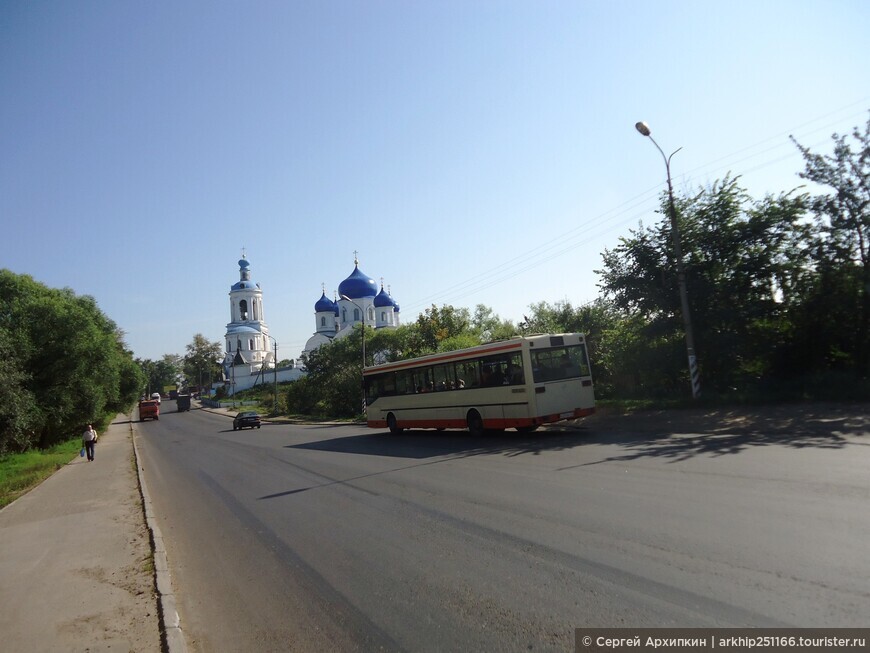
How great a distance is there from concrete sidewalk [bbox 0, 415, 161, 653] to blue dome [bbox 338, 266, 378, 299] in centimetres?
6871

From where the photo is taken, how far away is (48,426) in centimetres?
3139

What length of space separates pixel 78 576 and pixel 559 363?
12800 millimetres

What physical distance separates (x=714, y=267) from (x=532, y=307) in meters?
41.8

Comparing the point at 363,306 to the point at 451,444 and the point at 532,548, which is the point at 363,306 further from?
the point at 532,548

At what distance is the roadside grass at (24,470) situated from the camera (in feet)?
52.6

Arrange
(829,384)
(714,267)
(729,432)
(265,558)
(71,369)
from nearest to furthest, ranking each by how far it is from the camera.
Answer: (265,558), (729,432), (829,384), (714,267), (71,369)

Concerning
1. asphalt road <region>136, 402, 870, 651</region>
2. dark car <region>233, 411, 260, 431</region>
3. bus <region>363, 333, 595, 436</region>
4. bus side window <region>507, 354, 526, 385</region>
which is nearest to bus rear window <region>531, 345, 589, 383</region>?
bus <region>363, 333, 595, 436</region>

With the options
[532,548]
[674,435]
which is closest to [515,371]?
[674,435]

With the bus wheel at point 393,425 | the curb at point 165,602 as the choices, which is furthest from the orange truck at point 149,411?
the curb at point 165,602

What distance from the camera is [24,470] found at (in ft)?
67.9

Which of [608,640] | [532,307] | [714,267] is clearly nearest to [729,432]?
[714,267]

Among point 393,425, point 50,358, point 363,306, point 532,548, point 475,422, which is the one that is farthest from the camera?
point 363,306

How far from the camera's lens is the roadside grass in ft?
52.6

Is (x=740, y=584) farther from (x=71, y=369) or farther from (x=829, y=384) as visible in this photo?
(x=71, y=369)
